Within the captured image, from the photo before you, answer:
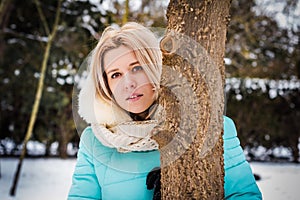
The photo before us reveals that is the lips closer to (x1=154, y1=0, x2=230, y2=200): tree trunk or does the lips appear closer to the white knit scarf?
the white knit scarf

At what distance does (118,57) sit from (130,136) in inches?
10.6

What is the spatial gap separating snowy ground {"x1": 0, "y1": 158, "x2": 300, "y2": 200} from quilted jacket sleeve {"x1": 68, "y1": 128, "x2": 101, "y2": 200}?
2729 mm

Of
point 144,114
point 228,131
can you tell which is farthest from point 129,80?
point 228,131

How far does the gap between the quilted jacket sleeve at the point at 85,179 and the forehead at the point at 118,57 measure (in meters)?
0.27

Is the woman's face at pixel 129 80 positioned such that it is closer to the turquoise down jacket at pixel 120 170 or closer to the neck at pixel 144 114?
the neck at pixel 144 114

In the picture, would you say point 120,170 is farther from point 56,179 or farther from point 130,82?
point 56,179

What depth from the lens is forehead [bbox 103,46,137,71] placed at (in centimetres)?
124

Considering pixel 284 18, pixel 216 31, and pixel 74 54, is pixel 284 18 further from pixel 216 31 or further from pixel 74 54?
pixel 216 31

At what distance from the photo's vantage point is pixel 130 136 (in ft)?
3.87

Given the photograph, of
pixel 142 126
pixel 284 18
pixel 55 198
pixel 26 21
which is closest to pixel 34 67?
pixel 26 21

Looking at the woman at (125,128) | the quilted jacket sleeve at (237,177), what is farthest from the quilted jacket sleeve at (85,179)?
the quilted jacket sleeve at (237,177)

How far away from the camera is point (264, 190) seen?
161 inches

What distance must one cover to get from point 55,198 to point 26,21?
2436mm

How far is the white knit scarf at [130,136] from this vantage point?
1160 millimetres
